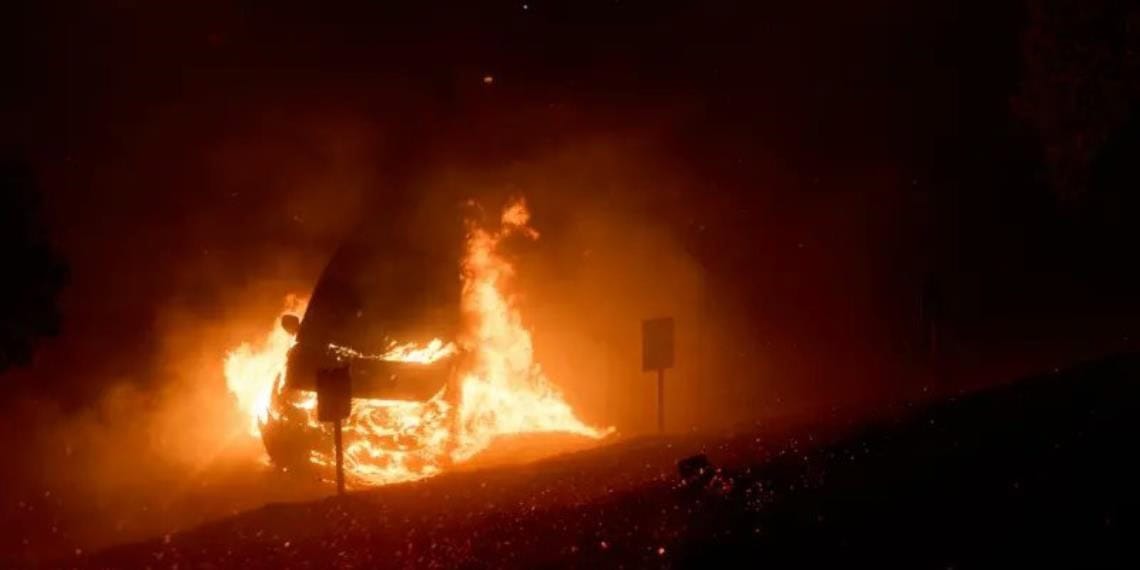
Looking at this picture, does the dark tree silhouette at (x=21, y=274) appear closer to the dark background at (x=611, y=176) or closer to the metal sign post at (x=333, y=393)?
the metal sign post at (x=333, y=393)

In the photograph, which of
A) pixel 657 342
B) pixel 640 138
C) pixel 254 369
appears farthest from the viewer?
pixel 640 138

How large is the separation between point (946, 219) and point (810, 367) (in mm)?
4341

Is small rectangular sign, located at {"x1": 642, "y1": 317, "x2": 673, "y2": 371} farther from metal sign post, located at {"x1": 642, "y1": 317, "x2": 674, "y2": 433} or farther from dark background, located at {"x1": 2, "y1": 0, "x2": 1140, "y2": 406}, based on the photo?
dark background, located at {"x1": 2, "y1": 0, "x2": 1140, "y2": 406}

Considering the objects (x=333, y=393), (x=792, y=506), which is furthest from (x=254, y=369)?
(x=792, y=506)

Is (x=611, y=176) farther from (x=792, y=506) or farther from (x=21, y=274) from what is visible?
(x=792, y=506)

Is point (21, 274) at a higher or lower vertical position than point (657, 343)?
higher

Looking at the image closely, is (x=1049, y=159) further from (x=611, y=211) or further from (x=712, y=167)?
(x=611, y=211)

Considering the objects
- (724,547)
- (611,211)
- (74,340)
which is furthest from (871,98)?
(724,547)

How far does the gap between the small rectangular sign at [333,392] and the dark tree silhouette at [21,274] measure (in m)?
2.71

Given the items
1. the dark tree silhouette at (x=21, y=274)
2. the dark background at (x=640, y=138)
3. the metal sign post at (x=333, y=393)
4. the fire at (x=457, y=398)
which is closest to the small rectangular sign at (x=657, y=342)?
the fire at (x=457, y=398)

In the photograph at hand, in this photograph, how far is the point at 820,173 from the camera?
742 inches

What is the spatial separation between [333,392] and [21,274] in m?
2.96

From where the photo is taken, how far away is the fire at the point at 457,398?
11938 millimetres

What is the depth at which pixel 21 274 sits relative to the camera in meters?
9.64
